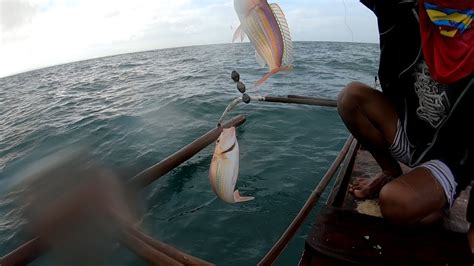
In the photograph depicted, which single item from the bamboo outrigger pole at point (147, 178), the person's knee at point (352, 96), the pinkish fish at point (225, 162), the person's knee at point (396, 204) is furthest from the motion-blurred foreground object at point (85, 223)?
the person's knee at point (352, 96)

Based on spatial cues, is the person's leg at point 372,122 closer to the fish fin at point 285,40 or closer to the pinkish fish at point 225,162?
the pinkish fish at point 225,162

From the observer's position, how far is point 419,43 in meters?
2.10

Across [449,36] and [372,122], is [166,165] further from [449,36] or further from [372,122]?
[449,36]

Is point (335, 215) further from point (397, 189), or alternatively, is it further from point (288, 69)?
point (288, 69)

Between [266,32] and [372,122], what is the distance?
5.62ft

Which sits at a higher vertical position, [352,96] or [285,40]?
[285,40]

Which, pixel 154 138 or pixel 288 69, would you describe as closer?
pixel 288 69

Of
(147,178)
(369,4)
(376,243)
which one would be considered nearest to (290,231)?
(376,243)

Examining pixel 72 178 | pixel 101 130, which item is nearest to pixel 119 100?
pixel 101 130

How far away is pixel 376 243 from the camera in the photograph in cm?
196

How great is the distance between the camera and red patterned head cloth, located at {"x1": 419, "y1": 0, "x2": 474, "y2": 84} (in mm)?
1678

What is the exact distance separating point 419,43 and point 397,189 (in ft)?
3.50

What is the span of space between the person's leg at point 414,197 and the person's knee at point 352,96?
0.74m

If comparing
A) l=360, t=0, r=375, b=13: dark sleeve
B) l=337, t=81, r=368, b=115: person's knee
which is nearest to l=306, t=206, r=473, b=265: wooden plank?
l=337, t=81, r=368, b=115: person's knee
